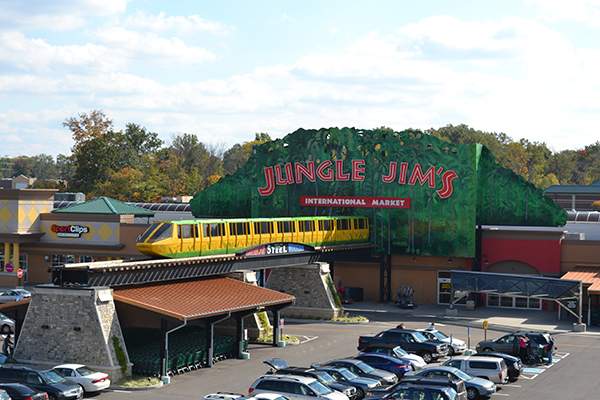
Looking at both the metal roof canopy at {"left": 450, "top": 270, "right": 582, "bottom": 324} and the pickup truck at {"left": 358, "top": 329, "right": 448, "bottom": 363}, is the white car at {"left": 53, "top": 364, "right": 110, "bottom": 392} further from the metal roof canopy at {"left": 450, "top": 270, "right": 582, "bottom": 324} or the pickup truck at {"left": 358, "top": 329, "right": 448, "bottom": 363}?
the metal roof canopy at {"left": 450, "top": 270, "right": 582, "bottom": 324}

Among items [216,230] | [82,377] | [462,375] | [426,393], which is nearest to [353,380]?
[462,375]

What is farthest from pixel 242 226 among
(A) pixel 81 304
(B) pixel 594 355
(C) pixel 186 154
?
(C) pixel 186 154

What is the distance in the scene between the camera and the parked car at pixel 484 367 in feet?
114

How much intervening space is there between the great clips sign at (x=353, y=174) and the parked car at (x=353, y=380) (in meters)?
34.8

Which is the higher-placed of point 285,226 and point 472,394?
point 285,226

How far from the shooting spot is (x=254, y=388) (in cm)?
3067

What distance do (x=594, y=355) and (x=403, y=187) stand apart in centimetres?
2708

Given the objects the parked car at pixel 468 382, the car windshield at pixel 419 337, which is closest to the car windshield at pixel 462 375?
the parked car at pixel 468 382

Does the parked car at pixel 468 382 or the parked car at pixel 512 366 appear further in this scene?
the parked car at pixel 512 366

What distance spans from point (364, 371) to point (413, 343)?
738cm

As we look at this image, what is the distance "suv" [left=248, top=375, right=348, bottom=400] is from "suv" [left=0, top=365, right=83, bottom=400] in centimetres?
821

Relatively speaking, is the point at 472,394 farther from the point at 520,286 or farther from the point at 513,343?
the point at 520,286

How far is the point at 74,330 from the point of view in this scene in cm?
3628

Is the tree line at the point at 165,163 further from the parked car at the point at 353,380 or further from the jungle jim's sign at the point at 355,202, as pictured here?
the parked car at the point at 353,380
